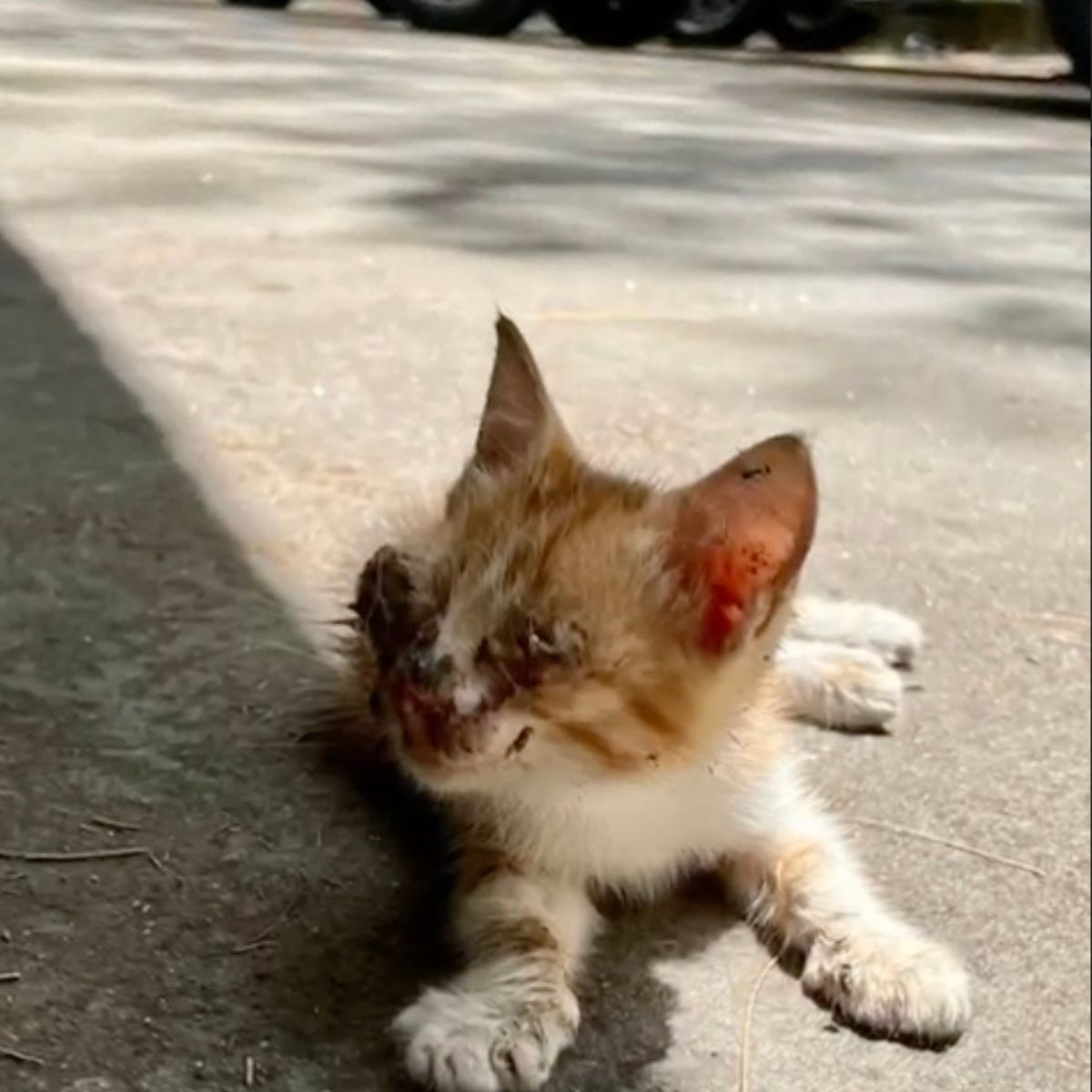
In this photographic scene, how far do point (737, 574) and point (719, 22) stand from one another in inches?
63.5

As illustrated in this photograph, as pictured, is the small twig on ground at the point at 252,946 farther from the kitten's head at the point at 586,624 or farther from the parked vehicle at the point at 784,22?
the parked vehicle at the point at 784,22

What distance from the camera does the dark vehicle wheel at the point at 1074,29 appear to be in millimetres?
1384

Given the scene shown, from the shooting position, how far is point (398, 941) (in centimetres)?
98

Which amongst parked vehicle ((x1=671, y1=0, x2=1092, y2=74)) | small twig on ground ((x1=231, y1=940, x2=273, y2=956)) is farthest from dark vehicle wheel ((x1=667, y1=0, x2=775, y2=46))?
small twig on ground ((x1=231, y1=940, x2=273, y2=956))

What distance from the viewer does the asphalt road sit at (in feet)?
Result: 3.01

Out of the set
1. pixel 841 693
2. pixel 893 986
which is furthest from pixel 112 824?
pixel 841 693

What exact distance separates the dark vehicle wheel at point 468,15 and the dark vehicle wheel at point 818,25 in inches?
27.9

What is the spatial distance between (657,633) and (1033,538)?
866 millimetres

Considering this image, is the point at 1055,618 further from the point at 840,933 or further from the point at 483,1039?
→ the point at 483,1039

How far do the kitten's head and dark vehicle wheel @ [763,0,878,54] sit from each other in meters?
1.40

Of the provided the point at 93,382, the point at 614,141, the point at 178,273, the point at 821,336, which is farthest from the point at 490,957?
the point at 821,336

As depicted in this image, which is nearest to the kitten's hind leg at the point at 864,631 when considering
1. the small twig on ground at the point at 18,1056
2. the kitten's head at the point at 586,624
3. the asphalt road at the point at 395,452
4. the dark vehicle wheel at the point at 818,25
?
the asphalt road at the point at 395,452

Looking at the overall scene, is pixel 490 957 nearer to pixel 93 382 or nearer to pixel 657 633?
pixel 657 633

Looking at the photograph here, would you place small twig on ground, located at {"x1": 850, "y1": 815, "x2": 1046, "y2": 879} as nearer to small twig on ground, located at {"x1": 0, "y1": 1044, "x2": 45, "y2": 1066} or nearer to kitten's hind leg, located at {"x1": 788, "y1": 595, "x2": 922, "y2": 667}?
kitten's hind leg, located at {"x1": 788, "y1": 595, "x2": 922, "y2": 667}
